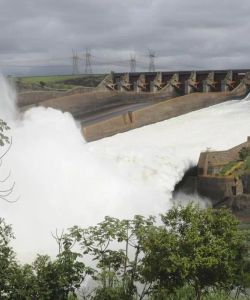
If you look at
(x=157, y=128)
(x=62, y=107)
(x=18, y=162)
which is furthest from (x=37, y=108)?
(x=18, y=162)

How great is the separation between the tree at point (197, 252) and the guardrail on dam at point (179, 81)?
110 ft

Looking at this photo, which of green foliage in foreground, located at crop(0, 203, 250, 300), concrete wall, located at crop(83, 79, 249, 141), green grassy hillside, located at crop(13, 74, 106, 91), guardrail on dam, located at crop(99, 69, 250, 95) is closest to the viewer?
green foliage in foreground, located at crop(0, 203, 250, 300)

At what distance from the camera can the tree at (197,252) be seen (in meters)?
8.13

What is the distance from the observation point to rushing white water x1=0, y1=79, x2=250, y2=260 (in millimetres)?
15938

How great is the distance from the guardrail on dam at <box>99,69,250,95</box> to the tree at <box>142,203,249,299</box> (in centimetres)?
3343

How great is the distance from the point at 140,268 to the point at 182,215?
1338 millimetres

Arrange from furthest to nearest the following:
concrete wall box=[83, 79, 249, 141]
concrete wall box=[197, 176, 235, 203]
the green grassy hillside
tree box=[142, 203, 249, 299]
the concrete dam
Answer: the green grassy hillside → the concrete dam → concrete wall box=[83, 79, 249, 141] → concrete wall box=[197, 176, 235, 203] → tree box=[142, 203, 249, 299]

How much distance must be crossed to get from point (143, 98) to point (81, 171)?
21.6 meters

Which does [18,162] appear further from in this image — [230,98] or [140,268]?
[230,98]

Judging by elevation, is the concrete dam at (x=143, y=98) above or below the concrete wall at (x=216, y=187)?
above

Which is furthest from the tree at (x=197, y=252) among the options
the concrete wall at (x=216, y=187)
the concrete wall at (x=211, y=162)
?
the concrete wall at (x=211, y=162)

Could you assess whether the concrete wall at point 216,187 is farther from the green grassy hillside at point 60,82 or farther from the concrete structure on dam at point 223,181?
the green grassy hillside at point 60,82

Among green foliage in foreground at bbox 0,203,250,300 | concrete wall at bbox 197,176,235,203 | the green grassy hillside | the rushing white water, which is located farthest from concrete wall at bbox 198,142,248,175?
the green grassy hillside

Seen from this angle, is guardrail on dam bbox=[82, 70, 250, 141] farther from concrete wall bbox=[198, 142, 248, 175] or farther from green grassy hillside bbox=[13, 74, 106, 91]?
green grassy hillside bbox=[13, 74, 106, 91]
